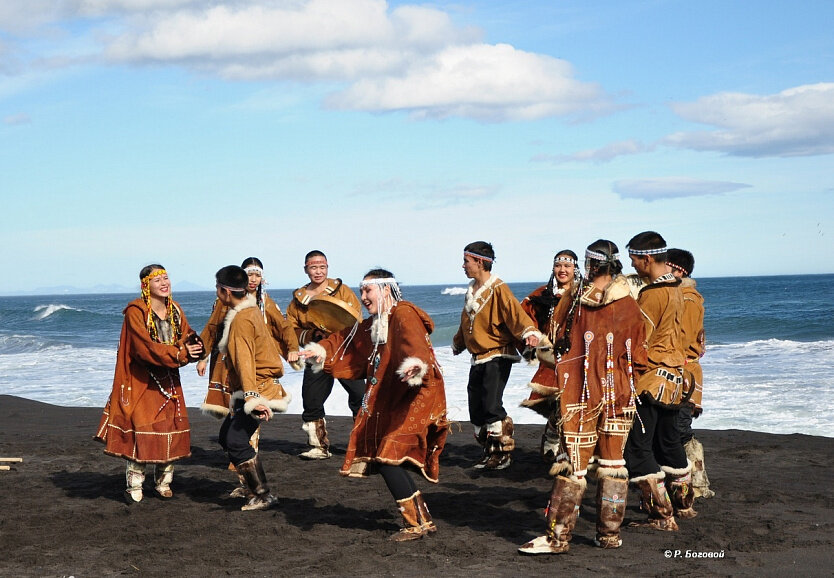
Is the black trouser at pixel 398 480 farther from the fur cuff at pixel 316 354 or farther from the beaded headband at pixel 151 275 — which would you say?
the beaded headband at pixel 151 275

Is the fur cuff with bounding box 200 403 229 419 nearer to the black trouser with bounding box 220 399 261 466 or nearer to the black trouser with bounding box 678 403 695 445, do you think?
the black trouser with bounding box 220 399 261 466

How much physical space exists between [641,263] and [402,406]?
1782 millimetres

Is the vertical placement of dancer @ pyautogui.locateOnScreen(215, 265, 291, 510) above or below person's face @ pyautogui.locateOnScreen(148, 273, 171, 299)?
below

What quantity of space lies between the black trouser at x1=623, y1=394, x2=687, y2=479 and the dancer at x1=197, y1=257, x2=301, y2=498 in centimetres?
278

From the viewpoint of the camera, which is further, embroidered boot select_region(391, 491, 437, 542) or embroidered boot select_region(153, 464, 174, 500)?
embroidered boot select_region(153, 464, 174, 500)

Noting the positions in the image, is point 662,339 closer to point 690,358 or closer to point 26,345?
point 690,358

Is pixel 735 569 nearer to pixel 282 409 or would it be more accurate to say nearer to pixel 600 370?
pixel 600 370

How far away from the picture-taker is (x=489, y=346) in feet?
26.7

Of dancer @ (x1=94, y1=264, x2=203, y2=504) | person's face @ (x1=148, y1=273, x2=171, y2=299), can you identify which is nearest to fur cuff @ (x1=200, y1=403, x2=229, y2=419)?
dancer @ (x1=94, y1=264, x2=203, y2=504)

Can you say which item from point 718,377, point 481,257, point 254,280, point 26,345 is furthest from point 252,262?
point 26,345

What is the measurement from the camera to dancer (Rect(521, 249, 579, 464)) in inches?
307

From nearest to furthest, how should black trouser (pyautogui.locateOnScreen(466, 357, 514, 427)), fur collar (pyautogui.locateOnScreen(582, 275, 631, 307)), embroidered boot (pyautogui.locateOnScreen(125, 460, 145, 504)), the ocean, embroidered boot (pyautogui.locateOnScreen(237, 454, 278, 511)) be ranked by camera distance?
1. fur collar (pyautogui.locateOnScreen(582, 275, 631, 307))
2. embroidered boot (pyautogui.locateOnScreen(237, 454, 278, 511))
3. embroidered boot (pyautogui.locateOnScreen(125, 460, 145, 504))
4. black trouser (pyautogui.locateOnScreen(466, 357, 514, 427))
5. the ocean

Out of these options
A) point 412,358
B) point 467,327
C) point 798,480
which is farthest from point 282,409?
point 798,480

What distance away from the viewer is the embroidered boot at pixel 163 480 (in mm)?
7363
